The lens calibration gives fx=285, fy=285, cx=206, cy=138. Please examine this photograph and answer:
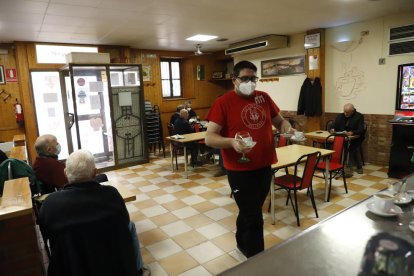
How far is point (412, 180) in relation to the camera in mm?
1790

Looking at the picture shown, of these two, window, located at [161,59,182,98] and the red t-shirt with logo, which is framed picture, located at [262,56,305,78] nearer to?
window, located at [161,59,182,98]

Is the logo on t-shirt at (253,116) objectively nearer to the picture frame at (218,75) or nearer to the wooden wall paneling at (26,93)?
the wooden wall paneling at (26,93)

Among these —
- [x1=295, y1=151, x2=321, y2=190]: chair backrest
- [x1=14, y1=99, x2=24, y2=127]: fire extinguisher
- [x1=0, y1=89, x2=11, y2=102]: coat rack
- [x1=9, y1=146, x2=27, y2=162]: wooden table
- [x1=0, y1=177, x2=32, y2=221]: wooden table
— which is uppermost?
[x1=0, y1=89, x2=11, y2=102]: coat rack

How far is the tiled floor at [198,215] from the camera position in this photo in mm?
2668

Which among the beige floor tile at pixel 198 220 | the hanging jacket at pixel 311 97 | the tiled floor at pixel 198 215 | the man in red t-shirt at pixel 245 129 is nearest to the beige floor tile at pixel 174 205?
the tiled floor at pixel 198 215

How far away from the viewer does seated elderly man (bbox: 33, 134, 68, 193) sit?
8.43 feet

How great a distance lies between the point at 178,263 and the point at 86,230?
1.39m

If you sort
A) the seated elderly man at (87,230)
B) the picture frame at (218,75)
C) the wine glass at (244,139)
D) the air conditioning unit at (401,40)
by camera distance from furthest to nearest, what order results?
1. the picture frame at (218,75)
2. the air conditioning unit at (401,40)
3. the wine glass at (244,139)
4. the seated elderly man at (87,230)

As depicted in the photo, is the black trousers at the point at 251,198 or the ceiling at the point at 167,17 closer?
the black trousers at the point at 251,198

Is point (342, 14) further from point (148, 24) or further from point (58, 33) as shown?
point (58, 33)

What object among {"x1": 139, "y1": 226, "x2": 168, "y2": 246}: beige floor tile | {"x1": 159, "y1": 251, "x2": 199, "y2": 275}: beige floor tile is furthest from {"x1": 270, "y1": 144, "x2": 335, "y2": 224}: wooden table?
{"x1": 139, "y1": 226, "x2": 168, "y2": 246}: beige floor tile

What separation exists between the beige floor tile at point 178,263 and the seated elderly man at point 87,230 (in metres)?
1.00

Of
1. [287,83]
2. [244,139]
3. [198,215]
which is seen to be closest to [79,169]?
[244,139]

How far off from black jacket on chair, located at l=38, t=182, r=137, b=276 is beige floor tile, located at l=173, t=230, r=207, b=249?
1.41 meters
